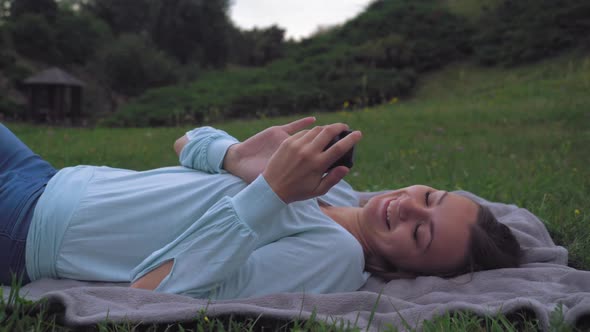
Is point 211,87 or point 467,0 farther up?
point 467,0

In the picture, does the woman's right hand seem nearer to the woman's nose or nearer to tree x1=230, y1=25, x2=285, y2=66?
the woman's nose

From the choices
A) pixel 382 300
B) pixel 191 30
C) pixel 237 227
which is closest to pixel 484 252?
pixel 382 300

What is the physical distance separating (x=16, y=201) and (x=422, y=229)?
1.78 metres

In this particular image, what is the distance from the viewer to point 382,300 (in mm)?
2041

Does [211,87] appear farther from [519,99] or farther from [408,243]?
[408,243]

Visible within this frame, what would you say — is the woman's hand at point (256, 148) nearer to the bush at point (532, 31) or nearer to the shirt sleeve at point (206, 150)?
the shirt sleeve at point (206, 150)

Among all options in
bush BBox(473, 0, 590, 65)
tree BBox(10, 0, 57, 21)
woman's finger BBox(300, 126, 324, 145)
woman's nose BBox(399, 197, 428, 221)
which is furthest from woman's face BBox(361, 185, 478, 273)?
tree BBox(10, 0, 57, 21)

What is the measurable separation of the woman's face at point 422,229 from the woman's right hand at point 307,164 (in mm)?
686

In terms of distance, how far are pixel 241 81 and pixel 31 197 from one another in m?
13.8

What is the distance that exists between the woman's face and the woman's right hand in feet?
2.25

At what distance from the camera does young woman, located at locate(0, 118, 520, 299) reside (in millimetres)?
1823

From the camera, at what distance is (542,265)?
2.52m

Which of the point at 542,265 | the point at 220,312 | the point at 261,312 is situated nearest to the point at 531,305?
the point at 542,265

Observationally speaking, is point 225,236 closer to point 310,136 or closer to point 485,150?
point 310,136
